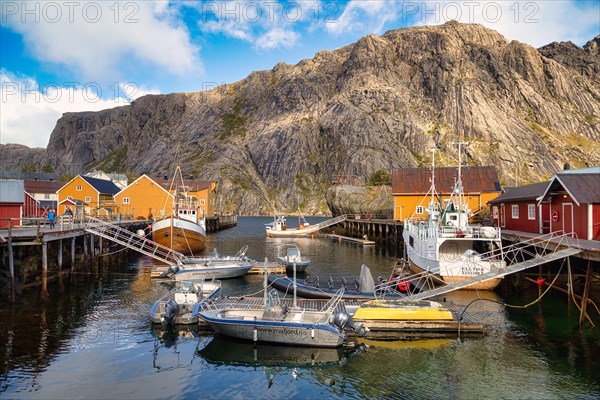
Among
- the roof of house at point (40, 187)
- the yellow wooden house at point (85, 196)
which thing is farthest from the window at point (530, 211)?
the roof of house at point (40, 187)

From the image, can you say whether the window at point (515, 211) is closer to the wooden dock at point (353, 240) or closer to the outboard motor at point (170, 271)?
the wooden dock at point (353, 240)

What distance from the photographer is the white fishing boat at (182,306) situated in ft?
68.3

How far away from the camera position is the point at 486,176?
64.3m

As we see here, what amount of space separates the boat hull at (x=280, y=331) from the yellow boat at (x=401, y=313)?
2679 millimetres

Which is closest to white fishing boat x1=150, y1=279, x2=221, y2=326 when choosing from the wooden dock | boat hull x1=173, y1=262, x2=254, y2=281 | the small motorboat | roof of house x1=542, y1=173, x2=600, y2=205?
boat hull x1=173, y1=262, x2=254, y2=281

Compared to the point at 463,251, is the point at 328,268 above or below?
below

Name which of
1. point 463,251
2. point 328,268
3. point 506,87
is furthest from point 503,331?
point 506,87

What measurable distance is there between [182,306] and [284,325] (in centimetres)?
711

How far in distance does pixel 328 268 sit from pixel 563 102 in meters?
192

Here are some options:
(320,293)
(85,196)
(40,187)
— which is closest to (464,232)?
(320,293)

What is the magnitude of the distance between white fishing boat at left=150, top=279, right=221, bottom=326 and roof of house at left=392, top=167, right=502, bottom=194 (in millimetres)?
45452

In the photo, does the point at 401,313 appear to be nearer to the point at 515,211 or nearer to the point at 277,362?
the point at 277,362

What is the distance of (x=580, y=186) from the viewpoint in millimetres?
27922

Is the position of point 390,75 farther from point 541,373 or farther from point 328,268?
point 541,373
